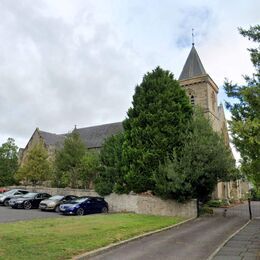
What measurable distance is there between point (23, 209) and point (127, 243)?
17.5 m

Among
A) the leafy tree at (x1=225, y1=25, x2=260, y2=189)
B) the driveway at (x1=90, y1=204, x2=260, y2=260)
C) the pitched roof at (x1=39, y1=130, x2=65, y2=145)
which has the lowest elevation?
the driveway at (x1=90, y1=204, x2=260, y2=260)

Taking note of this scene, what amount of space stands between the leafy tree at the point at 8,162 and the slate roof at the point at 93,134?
6230 mm

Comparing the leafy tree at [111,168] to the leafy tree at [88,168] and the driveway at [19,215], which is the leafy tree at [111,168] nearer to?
the leafy tree at [88,168]

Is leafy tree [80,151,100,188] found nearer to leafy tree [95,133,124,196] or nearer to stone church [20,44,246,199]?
stone church [20,44,246,199]

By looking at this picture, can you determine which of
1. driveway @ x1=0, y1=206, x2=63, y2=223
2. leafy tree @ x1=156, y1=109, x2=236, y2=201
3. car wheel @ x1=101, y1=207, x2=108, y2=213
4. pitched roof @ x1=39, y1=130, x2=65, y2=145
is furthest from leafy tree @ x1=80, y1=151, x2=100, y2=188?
pitched roof @ x1=39, y1=130, x2=65, y2=145

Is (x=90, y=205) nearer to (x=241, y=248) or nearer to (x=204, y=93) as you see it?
(x=241, y=248)

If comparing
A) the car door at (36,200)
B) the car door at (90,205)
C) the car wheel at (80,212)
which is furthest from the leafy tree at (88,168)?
the car wheel at (80,212)

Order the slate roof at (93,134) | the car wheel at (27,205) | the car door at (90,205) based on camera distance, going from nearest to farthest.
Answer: the car door at (90,205), the car wheel at (27,205), the slate roof at (93,134)

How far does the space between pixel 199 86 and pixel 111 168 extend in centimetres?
2083

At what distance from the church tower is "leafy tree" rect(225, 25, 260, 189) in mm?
31814

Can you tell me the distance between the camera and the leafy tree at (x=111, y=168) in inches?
1176

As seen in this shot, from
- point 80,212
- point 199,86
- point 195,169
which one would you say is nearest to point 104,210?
point 80,212

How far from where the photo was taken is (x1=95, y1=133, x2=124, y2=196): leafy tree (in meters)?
29.9

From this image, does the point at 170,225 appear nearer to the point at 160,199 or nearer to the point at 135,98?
the point at 160,199
